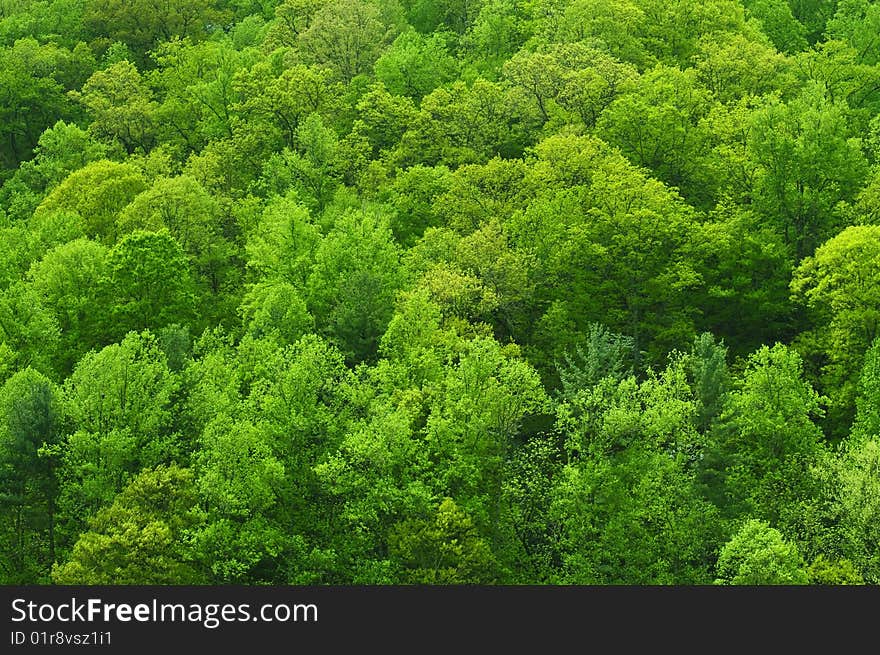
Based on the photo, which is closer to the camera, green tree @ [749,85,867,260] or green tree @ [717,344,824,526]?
green tree @ [717,344,824,526]

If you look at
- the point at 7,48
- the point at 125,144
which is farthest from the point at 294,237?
the point at 7,48

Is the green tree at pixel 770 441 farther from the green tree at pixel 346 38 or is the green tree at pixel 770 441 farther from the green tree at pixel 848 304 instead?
the green tree at pixel 346 38

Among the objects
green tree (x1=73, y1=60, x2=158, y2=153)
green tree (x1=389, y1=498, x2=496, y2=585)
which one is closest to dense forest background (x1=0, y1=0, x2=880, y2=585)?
green tree (x1=389, y1=498, x2=496, y2=585)

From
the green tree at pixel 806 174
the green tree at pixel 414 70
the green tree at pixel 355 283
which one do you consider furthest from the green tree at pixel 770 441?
the green tree at pixel 414 70

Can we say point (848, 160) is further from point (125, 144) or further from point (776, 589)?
point (125, 144)

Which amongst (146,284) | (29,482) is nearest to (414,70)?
(146,284)

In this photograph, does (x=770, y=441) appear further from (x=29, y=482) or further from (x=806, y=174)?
(x=29, y=482)

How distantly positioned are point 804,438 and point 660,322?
677 inches

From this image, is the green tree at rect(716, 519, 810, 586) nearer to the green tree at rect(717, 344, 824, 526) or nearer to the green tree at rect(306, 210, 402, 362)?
the green tree at rect(717, 344, 824, 526)

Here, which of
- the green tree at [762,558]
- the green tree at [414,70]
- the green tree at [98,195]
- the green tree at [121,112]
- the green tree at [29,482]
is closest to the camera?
the green tree at [762,558]

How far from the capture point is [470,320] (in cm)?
7812

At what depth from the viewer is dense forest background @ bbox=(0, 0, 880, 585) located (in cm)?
6281

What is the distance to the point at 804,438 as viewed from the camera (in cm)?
6419

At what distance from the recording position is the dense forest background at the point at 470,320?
206 feet
